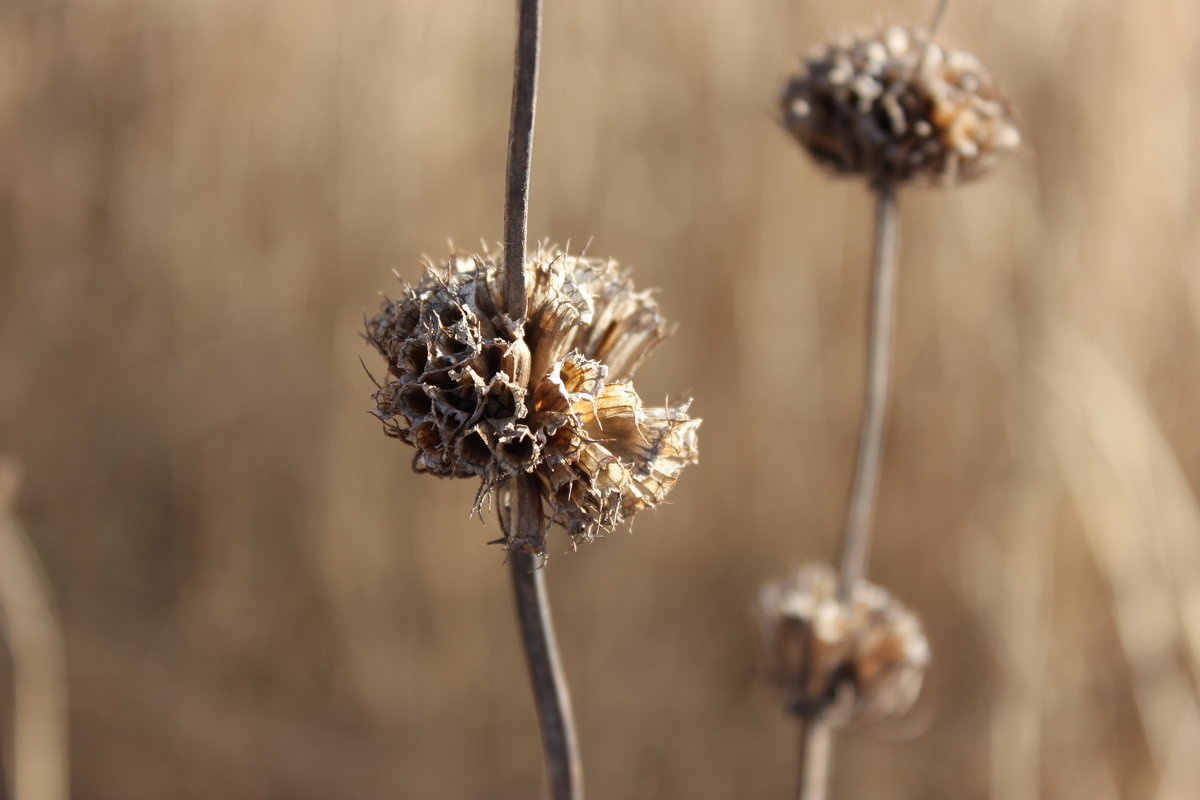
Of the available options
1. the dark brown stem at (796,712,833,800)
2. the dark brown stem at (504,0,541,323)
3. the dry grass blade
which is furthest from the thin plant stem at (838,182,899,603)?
the dry grass blade

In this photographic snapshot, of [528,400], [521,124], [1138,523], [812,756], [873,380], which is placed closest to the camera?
[521,124]

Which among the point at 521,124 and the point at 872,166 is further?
the point at 872,166

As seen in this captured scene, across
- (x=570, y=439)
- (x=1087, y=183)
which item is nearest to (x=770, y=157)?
(x=1087, y=183)

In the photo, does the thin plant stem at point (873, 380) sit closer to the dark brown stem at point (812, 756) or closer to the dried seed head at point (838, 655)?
the dried seed head at point (838, 655)

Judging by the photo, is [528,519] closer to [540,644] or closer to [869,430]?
[540,644]

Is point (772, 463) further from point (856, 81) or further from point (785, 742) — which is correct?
point (856, 81)

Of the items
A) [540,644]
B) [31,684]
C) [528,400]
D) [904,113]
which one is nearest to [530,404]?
[528,400]

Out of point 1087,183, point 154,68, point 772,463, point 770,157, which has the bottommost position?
point 772,463

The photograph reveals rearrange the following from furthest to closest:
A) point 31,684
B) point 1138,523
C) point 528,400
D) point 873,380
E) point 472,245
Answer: point 472,245
point 1138,523
point 31,684
point 873,380
point 528,400
